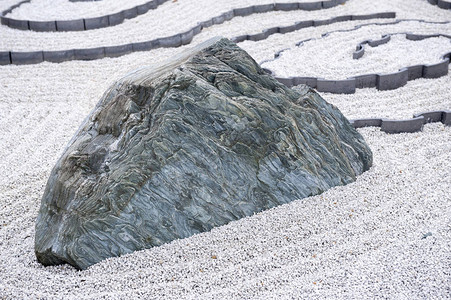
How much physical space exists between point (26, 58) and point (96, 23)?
2373 millimetres

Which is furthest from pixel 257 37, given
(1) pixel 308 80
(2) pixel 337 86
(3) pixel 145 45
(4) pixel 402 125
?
(4) pixel 402 125

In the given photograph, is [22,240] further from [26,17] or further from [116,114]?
[26,17]

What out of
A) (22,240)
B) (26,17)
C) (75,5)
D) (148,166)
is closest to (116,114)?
(148,166)

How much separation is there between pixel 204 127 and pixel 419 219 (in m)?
2.12

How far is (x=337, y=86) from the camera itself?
7.93m

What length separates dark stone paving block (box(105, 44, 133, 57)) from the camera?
33.3 feet

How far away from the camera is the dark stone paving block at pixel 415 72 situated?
27.2 feet

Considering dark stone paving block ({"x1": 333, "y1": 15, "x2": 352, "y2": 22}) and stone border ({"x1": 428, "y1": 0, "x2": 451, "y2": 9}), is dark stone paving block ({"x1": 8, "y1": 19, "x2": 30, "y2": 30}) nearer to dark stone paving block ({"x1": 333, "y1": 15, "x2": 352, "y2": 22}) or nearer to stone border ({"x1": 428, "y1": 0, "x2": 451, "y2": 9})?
dark stone paving block ({"x1": 333, "y1": 15, "x2": 352, "y2": 22})

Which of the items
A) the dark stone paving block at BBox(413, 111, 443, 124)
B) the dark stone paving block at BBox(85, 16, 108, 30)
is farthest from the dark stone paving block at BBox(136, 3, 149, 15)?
the dark stone paving block at BBox(413, 111, 443, 124)

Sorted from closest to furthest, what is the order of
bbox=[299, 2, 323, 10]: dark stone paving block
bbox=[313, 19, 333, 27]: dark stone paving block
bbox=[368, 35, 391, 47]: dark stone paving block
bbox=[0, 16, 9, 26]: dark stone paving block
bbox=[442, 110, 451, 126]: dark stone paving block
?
1. bbox=[442, 110, 451, 126]: dark stone paving block
2. bbox=[368, 35, 391, 47]: dark stone paving block
3. bbox=[313, 19, 333, 27]: dark stone paving block
4. bbox=[0, 16, 9, 26]: dark stone paving block
5. bbox=[299, 2, 323, 10]: dark stone paving block

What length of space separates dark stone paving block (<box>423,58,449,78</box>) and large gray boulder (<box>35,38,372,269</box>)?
3.96 meters

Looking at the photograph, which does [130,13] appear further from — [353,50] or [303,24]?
[353,50]

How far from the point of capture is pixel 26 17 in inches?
484

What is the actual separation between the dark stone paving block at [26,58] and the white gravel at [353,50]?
4.45 metres
